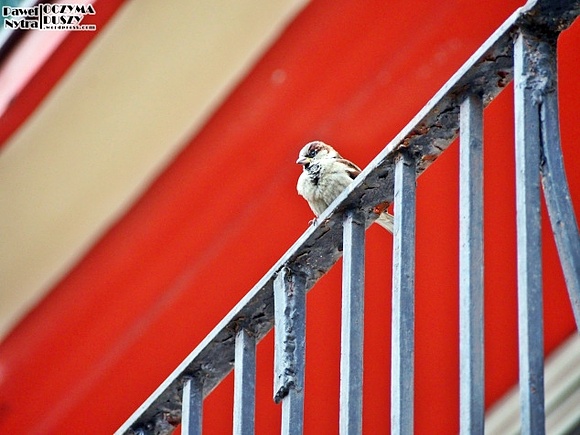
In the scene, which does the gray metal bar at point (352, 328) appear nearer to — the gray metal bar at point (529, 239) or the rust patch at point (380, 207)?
the rust patch at point (380, 207)

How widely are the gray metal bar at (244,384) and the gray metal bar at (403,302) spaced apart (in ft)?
1.38

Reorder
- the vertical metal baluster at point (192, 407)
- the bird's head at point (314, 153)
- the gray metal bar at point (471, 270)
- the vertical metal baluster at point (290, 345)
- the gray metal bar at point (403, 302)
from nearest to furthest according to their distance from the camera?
the gray metal bar at point (471, 270)
the gray metal bar at point (403, 302)
the vertical metal baluster at point (290, 345)
the vertical metal baluster at point (192, 407)
the bird's head at point (314, 153)

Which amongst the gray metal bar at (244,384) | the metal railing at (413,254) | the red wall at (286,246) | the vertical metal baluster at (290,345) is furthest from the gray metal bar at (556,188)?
the red wall at (286,246)

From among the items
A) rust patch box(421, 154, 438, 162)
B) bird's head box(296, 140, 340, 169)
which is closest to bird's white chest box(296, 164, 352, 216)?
bird's head box(296, 140, 340, 169)

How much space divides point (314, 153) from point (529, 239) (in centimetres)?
284

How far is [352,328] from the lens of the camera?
204 cm

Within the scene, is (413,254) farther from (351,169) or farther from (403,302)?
(351,169)

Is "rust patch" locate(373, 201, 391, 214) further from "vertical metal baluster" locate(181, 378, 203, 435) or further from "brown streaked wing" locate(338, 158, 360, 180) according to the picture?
"brown streaked wing" locate(338, 158, 360, 180)

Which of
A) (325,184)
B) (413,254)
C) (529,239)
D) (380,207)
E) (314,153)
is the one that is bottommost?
(529,239)

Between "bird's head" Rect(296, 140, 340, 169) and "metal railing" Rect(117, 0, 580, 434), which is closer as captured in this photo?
"metal railing" Rect(117, 0, 580, 434)

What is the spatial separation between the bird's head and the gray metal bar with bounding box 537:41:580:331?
2.57 m

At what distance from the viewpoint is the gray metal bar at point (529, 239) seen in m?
1.65

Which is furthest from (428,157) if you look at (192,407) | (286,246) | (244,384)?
(286,246)

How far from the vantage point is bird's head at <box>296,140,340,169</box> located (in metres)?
4.45
